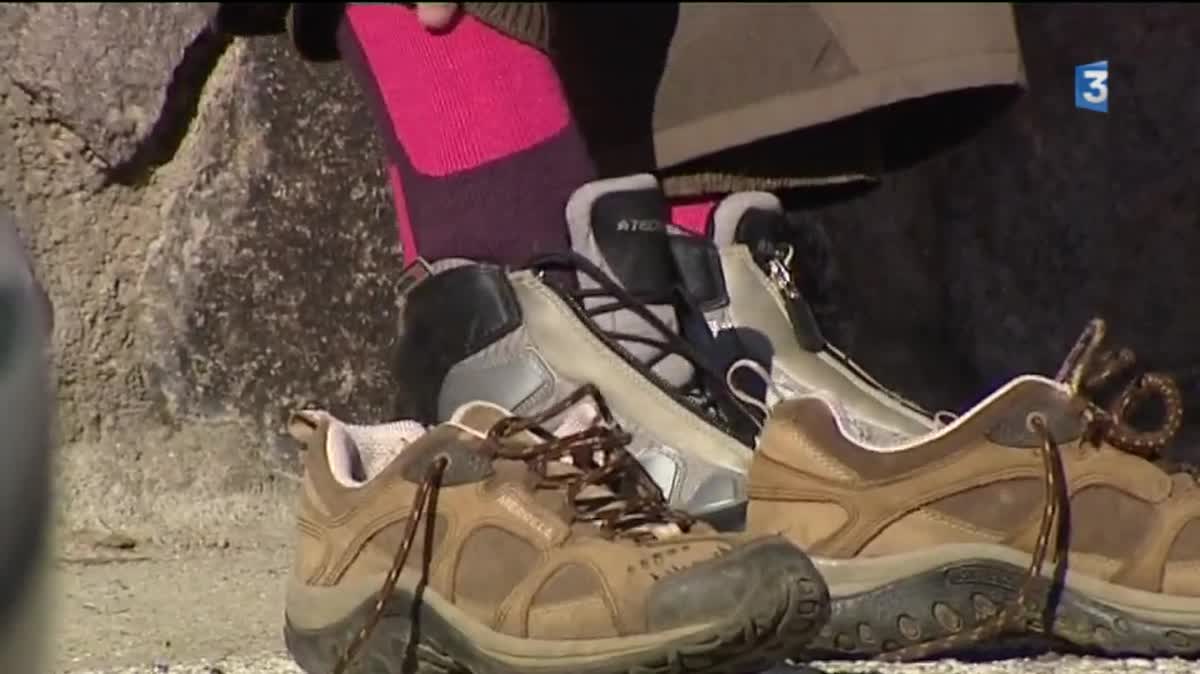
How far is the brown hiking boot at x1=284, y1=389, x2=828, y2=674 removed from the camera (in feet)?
2.35

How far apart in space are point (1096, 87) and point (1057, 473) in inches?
27.5

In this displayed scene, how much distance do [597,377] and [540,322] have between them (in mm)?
39

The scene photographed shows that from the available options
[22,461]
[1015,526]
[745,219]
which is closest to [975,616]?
[1015,526]

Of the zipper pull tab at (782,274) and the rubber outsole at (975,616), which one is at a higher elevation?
the zipper pull tab at (782,274)

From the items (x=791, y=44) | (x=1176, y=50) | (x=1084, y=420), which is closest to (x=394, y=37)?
(x=791, y=44)

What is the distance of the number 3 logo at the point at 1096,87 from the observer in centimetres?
143

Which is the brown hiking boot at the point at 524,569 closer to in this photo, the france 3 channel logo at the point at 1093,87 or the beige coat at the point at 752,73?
the beige coat at the point at 752,73

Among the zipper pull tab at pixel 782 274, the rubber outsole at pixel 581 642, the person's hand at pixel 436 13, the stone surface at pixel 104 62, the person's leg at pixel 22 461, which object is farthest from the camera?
the stone surface at pixel 104 62

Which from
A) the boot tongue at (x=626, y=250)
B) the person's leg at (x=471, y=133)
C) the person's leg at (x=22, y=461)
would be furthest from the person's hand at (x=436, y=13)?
the person's leg at (x=22, y=461)

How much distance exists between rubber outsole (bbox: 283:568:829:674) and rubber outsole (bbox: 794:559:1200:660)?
0.33 feet

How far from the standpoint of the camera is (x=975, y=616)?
819 mm

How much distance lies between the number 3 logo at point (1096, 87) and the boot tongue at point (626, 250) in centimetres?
59

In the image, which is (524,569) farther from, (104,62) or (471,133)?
(104,62)

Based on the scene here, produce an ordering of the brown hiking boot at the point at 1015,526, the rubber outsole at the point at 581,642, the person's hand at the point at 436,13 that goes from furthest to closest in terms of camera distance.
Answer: the person's hand at the point at 436,13
the brown hiking boot at the point at 1015,526
the rubber outsole at the point at 581,642
